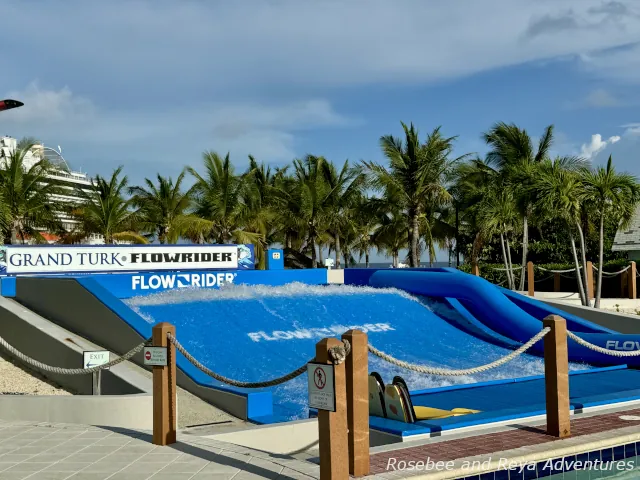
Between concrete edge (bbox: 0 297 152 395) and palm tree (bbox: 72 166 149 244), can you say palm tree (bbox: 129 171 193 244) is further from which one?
concrete edge (bbox: 0 297 152 395)

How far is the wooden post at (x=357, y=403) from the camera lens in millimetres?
5254

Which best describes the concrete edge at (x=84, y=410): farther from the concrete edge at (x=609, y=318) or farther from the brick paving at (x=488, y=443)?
the concrete edge at (x=609, y=318)

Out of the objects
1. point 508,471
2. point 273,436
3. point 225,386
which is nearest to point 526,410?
point 508,471

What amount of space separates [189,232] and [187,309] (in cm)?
1764

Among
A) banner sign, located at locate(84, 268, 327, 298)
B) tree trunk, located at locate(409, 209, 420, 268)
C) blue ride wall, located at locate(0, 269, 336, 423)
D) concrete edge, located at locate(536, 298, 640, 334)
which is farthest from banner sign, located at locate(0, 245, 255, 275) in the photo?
tree trunk, located at locate(409, 209, 420, 268)

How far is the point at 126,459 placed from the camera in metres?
5.96

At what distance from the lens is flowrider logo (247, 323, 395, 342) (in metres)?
12.9

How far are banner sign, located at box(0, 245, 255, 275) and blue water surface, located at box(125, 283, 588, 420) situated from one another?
71.0 inches

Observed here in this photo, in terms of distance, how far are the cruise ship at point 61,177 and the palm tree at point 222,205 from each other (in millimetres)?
5623

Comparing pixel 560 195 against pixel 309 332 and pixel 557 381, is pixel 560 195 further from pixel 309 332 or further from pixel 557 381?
pixel 557 381

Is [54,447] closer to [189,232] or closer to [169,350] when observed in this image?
[169,350]

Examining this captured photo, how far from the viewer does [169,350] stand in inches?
257

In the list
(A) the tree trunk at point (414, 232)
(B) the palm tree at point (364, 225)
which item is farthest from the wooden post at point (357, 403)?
(B) the palm tree at point (364, 225)

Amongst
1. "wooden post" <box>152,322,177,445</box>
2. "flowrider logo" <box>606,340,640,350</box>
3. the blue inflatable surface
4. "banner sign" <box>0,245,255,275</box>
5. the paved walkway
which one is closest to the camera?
the paved walkway
